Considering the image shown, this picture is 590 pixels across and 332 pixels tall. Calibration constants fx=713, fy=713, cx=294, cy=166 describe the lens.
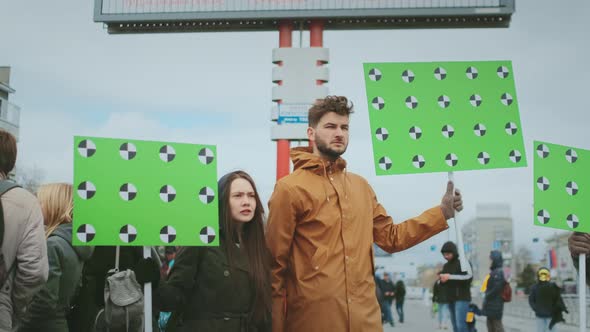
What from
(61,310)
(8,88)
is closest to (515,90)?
(61,310)

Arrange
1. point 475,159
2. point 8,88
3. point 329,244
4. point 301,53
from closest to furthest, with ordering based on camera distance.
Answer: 1. point 329,244
2. point 475,159
3. point 301,53
4. point 8,88

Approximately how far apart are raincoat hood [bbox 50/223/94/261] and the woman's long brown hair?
1300 mm

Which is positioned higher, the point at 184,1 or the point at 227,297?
the point at 184,1

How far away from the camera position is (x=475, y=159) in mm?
5148

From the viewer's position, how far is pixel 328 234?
454 cm

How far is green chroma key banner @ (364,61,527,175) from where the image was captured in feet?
16.6

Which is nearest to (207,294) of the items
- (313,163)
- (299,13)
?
(313,163)

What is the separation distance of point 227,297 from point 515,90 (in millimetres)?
2620

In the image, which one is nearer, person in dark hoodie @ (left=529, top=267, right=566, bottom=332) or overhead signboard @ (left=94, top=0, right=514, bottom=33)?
person in dark hoodie @ (left=529, top=267, right=566, bottom=332)

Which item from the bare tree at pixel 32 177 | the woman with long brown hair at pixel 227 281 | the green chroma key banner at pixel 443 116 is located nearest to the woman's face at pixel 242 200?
the woman with long brown hair at pixel 227 281

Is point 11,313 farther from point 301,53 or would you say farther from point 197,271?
point 301,53

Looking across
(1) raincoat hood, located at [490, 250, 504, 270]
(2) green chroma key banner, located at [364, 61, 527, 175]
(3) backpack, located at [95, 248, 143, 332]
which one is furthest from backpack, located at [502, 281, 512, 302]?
(3) backpack, located at [95, 248, 143, 332]

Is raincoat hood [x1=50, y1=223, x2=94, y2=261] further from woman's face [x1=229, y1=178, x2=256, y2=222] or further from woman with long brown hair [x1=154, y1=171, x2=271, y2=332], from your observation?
woman's face [x1=229, y1=178, x2=256, y2=222]

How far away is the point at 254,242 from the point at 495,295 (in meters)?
7.82
